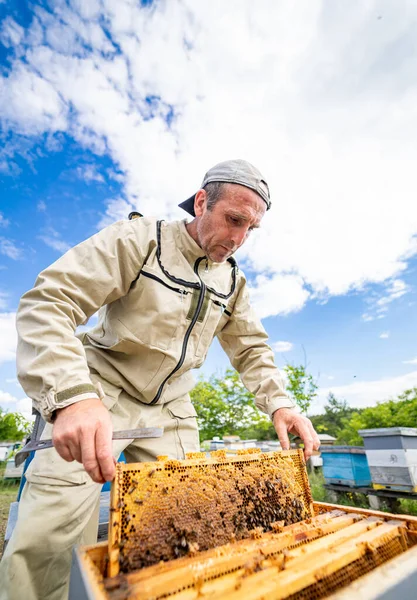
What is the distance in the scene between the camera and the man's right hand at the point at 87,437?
3.57 ft

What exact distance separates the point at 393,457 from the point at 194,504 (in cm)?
530

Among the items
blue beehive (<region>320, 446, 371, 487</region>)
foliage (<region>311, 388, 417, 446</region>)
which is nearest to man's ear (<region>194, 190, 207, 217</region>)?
blue beehive (<region>320, 446, 371, 487</region>)

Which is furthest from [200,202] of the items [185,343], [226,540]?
[226,540]

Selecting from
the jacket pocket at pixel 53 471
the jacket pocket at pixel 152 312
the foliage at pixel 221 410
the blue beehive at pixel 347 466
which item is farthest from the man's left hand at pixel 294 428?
the foliage at pixel 221 410

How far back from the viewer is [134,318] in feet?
6.78

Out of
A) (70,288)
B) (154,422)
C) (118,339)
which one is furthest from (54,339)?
(154,422)

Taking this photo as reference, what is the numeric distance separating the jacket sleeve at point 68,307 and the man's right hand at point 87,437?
0.06 meters

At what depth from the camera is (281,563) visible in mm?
982

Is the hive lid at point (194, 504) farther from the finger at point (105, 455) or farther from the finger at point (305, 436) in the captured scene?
the finger at point (305, 436)

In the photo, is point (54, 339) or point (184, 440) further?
point (184, 440)

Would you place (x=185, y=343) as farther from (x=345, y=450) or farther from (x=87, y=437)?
(x=345, y=450)

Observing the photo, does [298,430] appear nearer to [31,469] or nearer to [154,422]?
[154,422]

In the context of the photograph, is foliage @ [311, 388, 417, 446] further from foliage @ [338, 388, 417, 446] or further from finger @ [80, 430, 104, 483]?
finger @ [80, 430, 104, 483]

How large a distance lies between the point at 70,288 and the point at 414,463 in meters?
5.81
